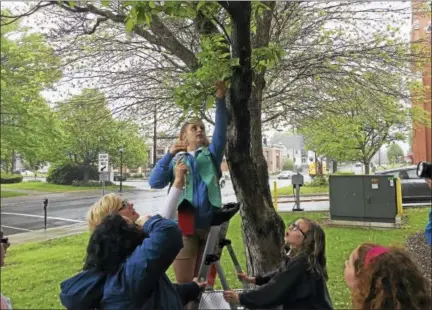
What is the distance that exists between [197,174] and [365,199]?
13.2 ft

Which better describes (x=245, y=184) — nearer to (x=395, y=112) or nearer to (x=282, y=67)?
(x=282, y=67)

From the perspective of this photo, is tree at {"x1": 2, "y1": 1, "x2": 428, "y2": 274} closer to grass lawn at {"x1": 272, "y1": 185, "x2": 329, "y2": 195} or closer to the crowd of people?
the crowd of people

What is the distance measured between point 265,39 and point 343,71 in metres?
1.02

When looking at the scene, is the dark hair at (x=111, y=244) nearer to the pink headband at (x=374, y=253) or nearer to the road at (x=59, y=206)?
the pink headband at (x=374, y=253)

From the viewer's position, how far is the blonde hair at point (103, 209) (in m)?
1.18

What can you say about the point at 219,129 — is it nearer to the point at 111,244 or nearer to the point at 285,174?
the point at 111,244

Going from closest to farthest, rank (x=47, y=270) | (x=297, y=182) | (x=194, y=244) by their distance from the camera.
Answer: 1. (x=194, y=244)
2. (x=47, y=270)
3. (x=297, y=182)

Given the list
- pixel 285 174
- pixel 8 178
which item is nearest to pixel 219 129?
pixel 8 178

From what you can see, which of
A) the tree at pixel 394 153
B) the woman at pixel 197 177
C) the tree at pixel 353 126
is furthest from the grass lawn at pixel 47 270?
the tree at pixel 394 153

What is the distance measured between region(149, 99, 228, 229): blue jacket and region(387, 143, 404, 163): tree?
2.60 m

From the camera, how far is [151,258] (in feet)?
3.26

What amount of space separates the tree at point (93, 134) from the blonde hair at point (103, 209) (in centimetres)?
A: 104

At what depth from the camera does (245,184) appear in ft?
6.68

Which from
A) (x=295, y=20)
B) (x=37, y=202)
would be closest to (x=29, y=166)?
(x=37, y=202)
